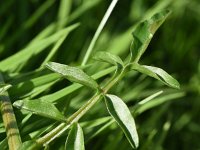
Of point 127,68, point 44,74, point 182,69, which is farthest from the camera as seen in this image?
point 182,69

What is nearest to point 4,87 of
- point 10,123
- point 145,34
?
point 10,123

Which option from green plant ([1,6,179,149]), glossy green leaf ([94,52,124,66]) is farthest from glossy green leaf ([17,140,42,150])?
glossy green leaf ([94,52,124,66])

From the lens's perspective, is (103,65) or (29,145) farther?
(103,65)

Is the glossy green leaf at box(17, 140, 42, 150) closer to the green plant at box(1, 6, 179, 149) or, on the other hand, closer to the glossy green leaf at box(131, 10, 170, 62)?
the green plant at box(1, 6, 179, 149)

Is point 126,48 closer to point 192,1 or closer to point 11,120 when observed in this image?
point 192,1

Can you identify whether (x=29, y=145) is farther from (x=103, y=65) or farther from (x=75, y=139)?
(x=103, y=65)

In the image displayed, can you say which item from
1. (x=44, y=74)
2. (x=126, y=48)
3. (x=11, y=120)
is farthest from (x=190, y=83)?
(x=11, y=120)
